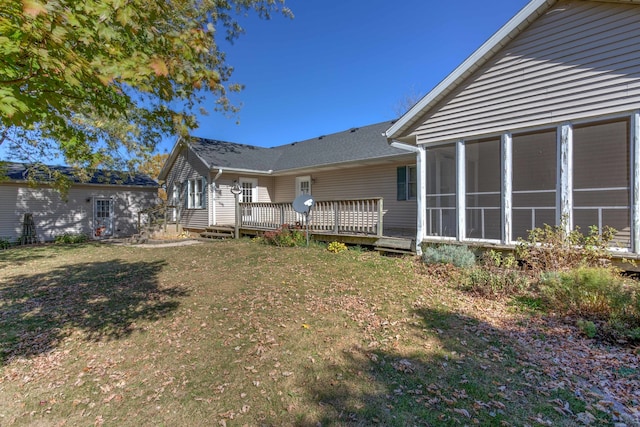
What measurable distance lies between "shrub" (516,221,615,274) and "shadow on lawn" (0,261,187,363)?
259 inches

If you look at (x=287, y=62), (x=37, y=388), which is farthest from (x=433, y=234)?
(x=287, y=62)

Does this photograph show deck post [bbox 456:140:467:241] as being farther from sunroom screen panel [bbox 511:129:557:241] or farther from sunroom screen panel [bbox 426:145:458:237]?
sunroom screen panel [bbox 511:129:557:241]

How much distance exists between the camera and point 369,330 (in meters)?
4.18

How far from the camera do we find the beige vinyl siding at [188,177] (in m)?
14.9

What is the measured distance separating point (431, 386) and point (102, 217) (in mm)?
19660

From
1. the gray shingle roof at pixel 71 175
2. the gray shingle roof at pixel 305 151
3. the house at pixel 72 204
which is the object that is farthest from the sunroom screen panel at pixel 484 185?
the gray shingle roof at pixel 71 175

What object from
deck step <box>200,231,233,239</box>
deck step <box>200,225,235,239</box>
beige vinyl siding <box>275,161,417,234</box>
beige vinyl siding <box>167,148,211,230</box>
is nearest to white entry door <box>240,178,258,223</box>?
beige vinyl siding <box>167,148,211,230</box>

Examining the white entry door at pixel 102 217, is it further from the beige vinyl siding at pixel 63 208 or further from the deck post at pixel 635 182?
the deck post at pixel 635 182

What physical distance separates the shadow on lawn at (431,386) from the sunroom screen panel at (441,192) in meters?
4.72

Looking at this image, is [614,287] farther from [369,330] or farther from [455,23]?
[455,23]

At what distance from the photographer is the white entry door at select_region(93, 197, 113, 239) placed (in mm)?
17188

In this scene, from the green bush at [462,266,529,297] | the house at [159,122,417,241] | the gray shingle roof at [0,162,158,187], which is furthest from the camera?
the gray shingle roof at [0,162,158,187]

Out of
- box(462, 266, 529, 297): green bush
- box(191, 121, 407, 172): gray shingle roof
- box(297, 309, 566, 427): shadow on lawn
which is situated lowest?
box(297, 309, 566, 427): shadow on lawn

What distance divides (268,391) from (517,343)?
299 cm
